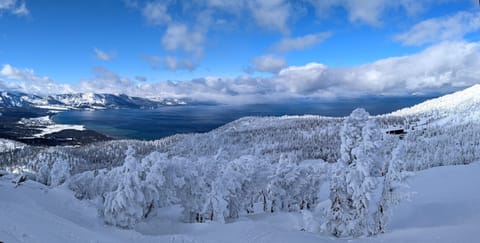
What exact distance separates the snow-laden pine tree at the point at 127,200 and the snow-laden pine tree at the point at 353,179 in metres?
21.0

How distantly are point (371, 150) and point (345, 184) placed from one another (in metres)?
3.69

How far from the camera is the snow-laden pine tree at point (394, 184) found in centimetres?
2523

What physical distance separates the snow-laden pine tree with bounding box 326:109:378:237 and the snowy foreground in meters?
1.60

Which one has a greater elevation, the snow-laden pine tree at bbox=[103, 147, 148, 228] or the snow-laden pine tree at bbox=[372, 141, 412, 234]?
the snow-laden pine tree at bbox=[372, 141, 412, 234]

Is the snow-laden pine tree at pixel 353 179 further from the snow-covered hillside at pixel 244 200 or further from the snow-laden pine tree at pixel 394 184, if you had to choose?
the snow-laden pine tree at pixel 394 184

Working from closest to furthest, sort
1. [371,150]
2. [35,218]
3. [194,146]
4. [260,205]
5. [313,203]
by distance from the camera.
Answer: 1. [371,150]
2. [35,218]
3. [313,203]
4. [260,205]
5. [194,146]

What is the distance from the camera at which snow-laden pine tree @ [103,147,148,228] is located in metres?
34.5

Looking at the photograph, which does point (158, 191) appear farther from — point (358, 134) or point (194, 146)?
point (194, 146)

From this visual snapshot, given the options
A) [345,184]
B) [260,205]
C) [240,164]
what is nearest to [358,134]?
[345,184]

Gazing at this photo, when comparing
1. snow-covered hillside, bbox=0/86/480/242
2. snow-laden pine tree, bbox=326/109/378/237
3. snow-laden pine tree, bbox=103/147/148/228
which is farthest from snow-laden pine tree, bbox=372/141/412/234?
snow-laden pine tree, bbox=103/147/148/228

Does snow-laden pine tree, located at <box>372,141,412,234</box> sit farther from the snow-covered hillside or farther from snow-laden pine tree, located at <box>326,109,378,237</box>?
snow-laden pine tree, located at <box>326,109,378,237</box>

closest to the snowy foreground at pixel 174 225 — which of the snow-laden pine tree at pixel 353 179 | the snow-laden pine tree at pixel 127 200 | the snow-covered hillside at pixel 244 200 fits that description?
the snow-covered hillside at pixel 244 200

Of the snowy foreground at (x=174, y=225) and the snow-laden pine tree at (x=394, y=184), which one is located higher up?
the snow-laden pine tree at (x=394, y=184)

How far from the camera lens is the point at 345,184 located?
2630cm
